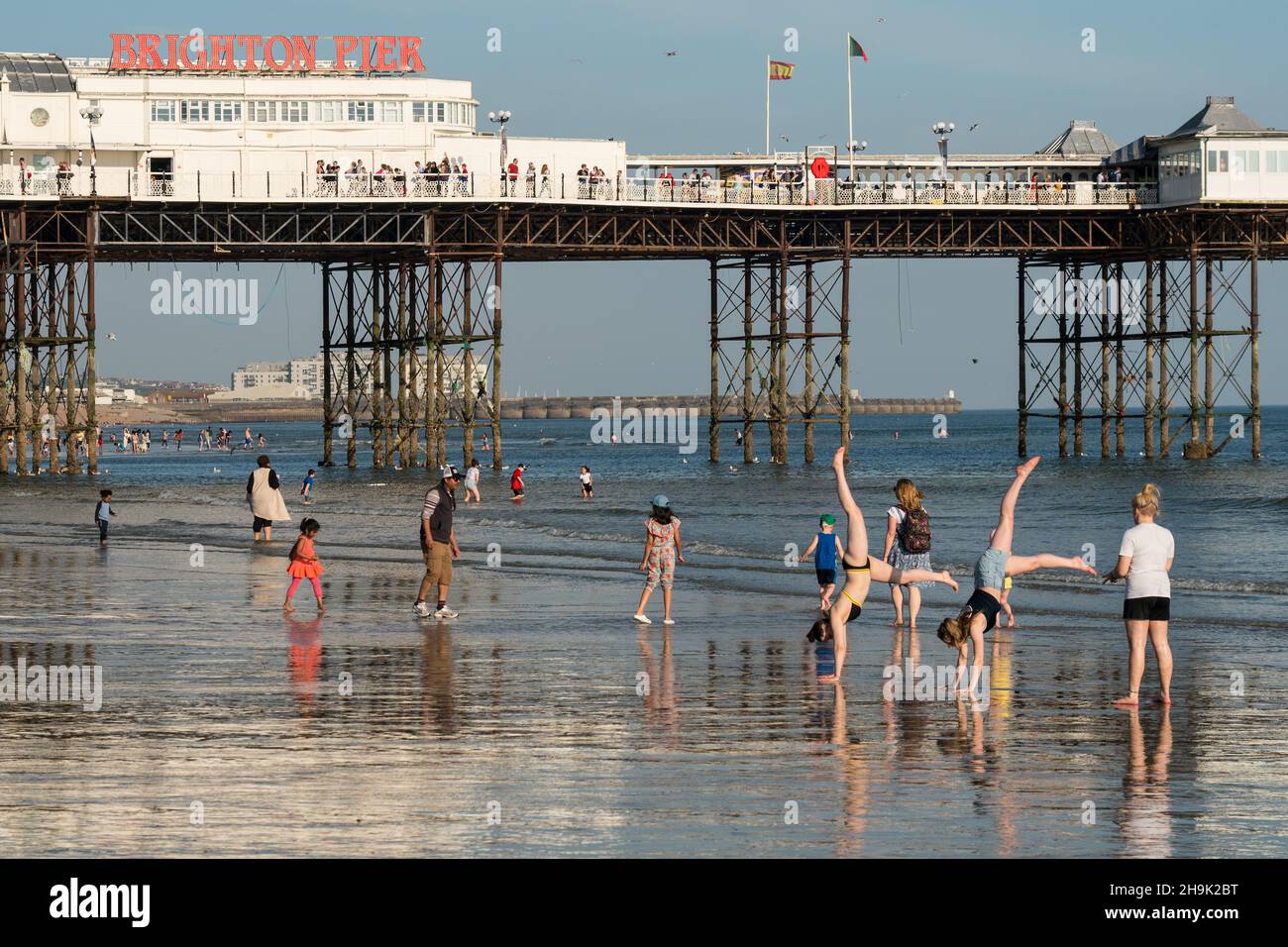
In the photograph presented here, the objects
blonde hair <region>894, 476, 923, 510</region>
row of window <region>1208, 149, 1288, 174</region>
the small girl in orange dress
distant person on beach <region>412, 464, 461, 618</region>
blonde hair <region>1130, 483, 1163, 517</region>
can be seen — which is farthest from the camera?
row of window <region>1208, 149, 1288, 174</region>

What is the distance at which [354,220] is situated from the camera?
71562mm

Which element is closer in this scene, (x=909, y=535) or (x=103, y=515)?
(x=909, y=535)

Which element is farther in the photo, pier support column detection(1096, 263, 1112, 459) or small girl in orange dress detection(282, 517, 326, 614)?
pier support column detection(1096, 263, 1112, 459)

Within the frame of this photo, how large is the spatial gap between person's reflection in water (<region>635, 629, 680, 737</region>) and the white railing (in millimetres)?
50329

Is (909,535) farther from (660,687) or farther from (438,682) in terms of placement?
(438,682)

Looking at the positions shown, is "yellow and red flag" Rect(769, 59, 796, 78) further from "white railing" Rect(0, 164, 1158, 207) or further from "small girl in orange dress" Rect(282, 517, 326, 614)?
"small girl in orange dress" Rect(282, 517, 326, 614)

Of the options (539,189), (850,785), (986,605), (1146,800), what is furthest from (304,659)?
(539,189)

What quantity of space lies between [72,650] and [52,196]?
5211 cm

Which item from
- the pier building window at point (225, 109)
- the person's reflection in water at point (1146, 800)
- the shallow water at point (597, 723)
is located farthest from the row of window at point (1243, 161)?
the person's reflection in water at point (1146, 800)

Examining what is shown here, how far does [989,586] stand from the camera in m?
18.0

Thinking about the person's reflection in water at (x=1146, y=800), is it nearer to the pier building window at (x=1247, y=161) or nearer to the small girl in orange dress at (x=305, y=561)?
the small girl in orange dress at (x=305, y=561)

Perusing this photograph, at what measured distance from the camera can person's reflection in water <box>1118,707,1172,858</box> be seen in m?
10.7

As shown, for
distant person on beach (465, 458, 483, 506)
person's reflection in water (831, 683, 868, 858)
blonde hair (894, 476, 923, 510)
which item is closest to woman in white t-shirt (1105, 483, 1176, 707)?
person's reflection in water (831, 683, 868, 858)

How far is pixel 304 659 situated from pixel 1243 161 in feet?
214
